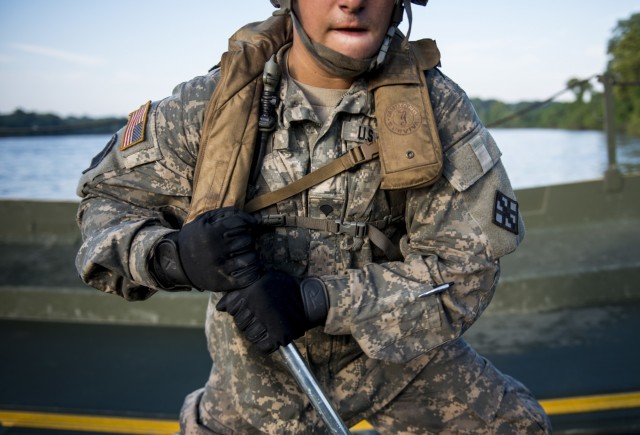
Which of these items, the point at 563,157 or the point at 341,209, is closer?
the point at 341,209

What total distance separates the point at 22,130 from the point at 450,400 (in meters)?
5.22

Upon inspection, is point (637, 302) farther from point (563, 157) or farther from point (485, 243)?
point (563, 157)

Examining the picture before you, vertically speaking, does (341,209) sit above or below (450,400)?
above

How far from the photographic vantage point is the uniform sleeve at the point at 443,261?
1960 mm

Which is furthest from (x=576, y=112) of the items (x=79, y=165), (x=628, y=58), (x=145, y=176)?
(x=145, y=176)

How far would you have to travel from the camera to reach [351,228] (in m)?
2.04

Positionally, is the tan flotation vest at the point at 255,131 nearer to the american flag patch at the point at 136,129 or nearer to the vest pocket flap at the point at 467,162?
the vest pocket flap at the point at 467,162

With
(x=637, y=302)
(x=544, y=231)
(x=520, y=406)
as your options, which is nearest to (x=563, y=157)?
(x=544, y=231)

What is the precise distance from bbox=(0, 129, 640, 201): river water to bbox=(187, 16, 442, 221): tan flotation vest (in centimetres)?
419

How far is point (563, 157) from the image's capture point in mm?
11102

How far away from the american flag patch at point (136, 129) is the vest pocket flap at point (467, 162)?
34.2 inches

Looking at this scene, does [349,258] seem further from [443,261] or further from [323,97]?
[323,97]

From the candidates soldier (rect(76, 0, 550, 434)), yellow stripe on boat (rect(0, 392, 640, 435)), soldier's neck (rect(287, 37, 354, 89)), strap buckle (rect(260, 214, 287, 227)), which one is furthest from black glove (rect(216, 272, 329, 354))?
yellow stripe on boat (rect(0, 392, 640, 435))

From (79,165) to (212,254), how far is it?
7.53 meters
